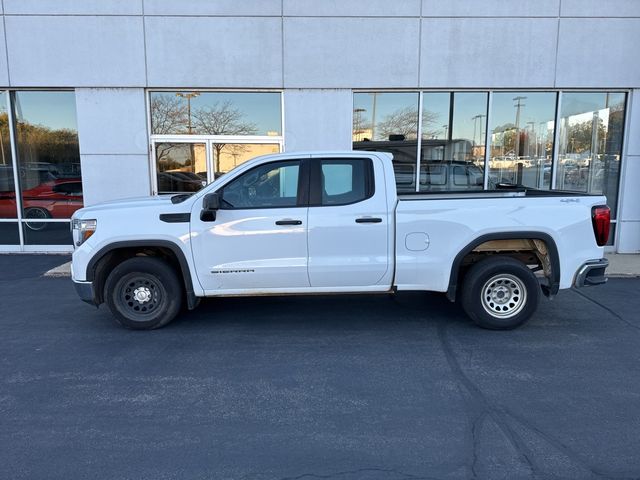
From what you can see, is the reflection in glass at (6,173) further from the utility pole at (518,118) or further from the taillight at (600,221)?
the taillight at (600,221)

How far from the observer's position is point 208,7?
31.0 ft

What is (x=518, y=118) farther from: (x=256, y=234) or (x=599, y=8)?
(x=256, y=234)

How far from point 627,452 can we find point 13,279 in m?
8.95

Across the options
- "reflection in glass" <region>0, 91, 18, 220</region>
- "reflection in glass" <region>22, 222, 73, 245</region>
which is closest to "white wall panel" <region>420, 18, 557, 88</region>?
"reflection in glass" <region>22, 222, 73, 245</region>

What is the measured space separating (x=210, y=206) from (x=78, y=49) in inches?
267

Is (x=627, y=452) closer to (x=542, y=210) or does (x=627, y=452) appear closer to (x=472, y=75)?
(x=542, y=210)

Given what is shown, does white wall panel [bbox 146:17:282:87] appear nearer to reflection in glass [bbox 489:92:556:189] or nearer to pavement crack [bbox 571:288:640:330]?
reflection in glass [bbox 489:92:556:189]

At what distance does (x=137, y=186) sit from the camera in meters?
9.88

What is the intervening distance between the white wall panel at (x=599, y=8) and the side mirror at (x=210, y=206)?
8.54m

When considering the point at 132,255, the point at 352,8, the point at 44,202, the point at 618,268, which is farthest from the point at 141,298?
the point at 618,268

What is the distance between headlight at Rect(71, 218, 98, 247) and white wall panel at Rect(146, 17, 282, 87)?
17.2 ft

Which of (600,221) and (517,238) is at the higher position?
(600,221)

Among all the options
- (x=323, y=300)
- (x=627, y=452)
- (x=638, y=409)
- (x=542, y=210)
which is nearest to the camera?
(x=627, y=452)

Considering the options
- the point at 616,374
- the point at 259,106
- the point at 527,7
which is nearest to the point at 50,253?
the point at 259,106
